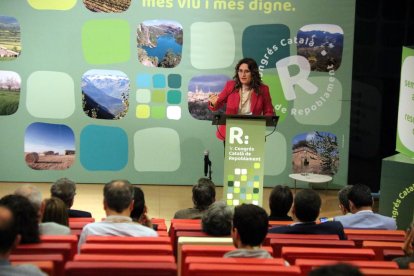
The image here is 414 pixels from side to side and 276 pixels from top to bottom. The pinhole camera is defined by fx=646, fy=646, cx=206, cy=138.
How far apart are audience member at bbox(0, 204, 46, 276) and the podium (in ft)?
9.55

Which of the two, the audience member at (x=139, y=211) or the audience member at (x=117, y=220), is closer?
the audience member at (x=117, y=220)

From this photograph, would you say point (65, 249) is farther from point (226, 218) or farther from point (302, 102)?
point (302, 102)

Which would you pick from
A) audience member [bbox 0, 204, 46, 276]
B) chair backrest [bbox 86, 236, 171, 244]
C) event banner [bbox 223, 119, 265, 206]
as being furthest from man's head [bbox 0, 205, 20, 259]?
event banner [bbox 223, 119, 265, 206]

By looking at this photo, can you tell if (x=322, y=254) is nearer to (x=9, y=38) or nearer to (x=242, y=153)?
(x=242, y=153)

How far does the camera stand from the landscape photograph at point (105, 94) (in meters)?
8.27

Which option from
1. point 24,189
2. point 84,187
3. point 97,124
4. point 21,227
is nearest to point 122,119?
point 97,124

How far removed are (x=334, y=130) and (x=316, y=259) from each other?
17.3 feet

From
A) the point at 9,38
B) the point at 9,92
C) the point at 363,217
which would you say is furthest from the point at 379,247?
the point at 9,38

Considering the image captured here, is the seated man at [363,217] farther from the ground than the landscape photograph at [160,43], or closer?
closer

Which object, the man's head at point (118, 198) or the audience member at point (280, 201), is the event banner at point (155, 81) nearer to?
the audience member at point (280, 201)

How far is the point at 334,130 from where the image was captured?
8484 millimetres

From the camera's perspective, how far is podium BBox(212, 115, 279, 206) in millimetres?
5617

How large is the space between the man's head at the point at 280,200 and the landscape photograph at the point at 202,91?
3318 millimetres

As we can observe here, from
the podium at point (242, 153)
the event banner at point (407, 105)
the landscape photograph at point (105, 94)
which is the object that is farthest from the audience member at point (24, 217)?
the landscape photograph at point (105, 94)
